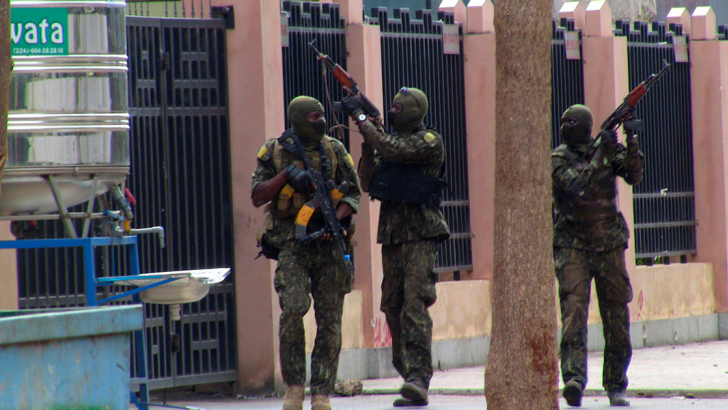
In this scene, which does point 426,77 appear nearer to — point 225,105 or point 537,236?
point 225,105

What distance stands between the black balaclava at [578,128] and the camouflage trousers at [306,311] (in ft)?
5.93

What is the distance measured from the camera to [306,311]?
265 inches

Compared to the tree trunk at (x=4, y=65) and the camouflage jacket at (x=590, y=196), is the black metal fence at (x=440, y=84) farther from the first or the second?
the tree trunk at (x=4, y=65)

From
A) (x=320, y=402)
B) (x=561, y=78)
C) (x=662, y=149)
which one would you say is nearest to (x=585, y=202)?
(x=320, y=402)

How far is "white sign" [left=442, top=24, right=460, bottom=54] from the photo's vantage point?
33.5 ft

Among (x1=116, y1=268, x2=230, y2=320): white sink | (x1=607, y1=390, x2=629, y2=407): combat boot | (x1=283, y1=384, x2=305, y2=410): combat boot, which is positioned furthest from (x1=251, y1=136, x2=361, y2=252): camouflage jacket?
(x1=607, y1=390, x2=629, y2=407): combat boot

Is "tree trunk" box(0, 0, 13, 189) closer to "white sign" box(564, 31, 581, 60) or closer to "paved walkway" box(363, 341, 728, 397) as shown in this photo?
"paved walkway" box(363, 341, 728, 397)

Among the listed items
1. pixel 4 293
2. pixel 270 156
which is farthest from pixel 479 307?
pixel 4 293

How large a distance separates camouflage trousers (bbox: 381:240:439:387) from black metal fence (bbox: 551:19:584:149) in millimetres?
4229

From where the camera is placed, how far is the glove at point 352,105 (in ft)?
23.4

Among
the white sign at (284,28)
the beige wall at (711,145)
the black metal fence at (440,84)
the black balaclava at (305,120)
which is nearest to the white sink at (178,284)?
the black balaclava at (305,120)

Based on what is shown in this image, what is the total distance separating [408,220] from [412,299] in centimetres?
50

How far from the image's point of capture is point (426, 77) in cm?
1003

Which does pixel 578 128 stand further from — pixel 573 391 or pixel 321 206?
pixel 321 206
